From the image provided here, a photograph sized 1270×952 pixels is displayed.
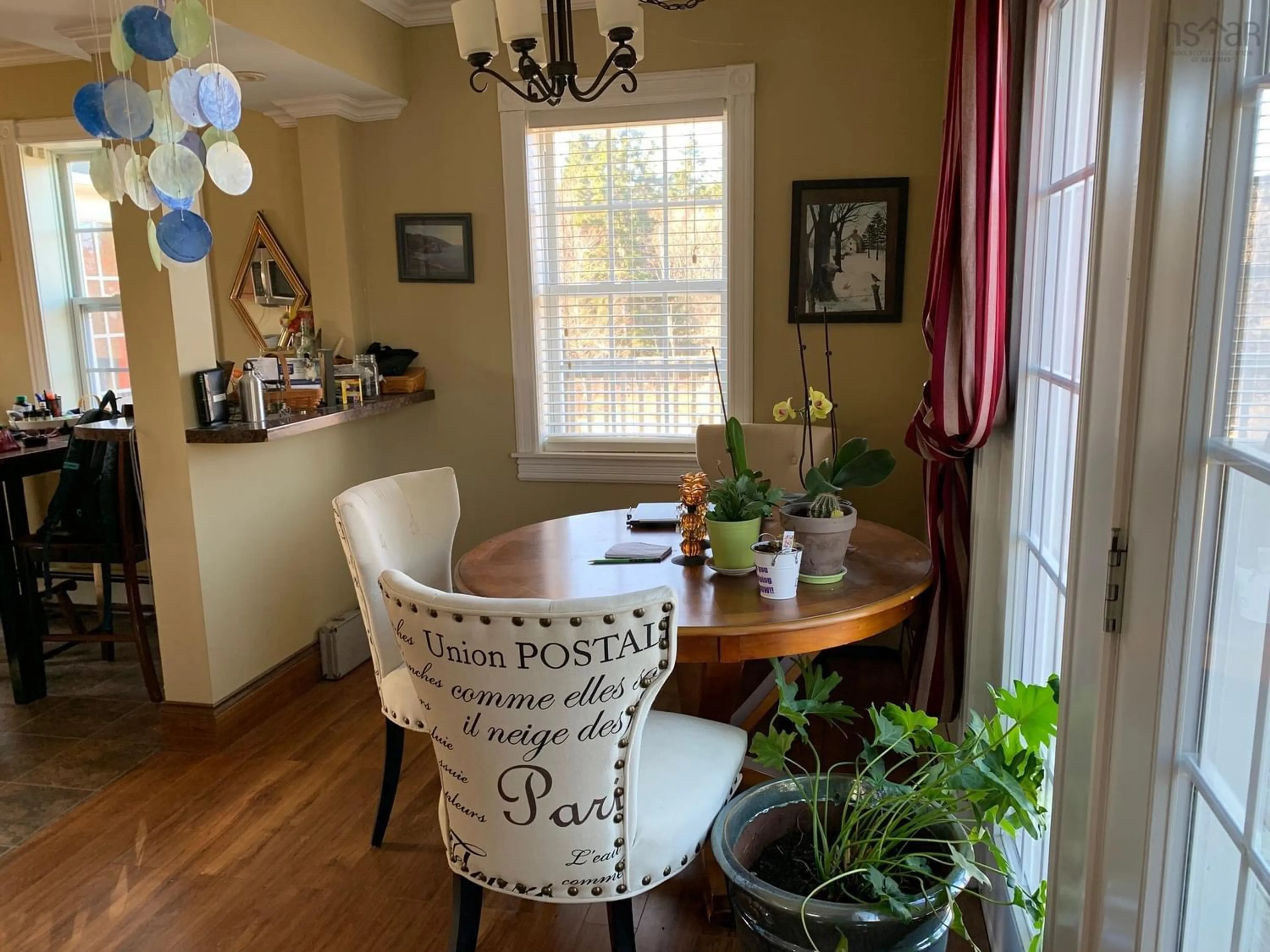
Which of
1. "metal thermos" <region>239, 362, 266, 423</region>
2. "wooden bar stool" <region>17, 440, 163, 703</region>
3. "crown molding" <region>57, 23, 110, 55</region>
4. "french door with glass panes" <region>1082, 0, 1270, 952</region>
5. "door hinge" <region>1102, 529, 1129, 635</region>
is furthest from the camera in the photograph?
"wooden bar stool" <region>17, 440, 163, 703</region>

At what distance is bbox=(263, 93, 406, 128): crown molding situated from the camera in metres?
3.43

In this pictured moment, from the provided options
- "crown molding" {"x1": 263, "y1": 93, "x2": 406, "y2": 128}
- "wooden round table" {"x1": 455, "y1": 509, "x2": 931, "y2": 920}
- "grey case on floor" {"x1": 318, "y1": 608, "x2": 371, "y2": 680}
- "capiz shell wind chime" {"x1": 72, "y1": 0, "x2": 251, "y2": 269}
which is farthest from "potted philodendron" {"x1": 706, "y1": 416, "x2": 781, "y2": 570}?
"crown molding" {"x1": 263, "y1": 93, "x2": 406, "y2": 128}

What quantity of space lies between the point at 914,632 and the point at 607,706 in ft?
4.58

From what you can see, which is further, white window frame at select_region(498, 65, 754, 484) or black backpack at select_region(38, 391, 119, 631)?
white window frame at select_region(498, 65, 754, 484)

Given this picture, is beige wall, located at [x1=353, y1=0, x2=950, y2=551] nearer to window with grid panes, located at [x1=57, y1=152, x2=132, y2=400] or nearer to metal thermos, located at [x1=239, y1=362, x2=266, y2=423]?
metal thermos, located at [x1=239, y1=362, x2=266, y2=423]

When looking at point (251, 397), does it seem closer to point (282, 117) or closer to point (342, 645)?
point (342, 645)

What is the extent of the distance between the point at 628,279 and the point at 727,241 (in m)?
0.42

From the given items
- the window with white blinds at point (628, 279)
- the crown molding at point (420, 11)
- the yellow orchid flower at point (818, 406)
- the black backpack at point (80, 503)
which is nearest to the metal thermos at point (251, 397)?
the black backpack at point (80, 503)

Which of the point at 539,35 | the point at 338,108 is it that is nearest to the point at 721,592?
the point at 539,35

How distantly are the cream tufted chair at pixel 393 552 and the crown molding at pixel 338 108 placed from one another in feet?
5.98

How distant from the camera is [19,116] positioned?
3.82m

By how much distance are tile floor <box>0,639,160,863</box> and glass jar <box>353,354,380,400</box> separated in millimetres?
1379

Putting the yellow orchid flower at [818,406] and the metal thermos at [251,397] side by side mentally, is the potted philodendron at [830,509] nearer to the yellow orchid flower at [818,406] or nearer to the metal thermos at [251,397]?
the yellow orchid flower at [818,406]

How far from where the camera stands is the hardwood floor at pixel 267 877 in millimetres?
1963
